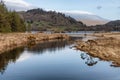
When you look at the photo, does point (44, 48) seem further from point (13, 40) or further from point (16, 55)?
point (16, 55)

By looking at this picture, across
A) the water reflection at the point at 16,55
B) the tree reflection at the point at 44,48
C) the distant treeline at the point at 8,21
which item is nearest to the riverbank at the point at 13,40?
the water reflection at the point at 16,55

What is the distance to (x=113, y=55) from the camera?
5922cm

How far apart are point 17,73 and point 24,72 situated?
4.24ft

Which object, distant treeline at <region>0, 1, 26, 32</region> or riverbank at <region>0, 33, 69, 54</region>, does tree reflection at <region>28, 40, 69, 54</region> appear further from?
distant treeline at <region>0, 1, 26, 32</region>

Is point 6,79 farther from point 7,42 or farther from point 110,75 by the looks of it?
point 7,42

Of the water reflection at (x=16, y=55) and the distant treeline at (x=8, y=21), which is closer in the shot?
the water reflection at (x=16, y=55)

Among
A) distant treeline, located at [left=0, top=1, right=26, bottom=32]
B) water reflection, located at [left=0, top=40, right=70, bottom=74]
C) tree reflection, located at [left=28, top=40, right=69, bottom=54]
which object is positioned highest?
distant treeline, located at [left=0, top=1, right=26, bottom=32]

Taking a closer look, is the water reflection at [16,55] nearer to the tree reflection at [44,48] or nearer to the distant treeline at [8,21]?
the tree reflection at [44,48]

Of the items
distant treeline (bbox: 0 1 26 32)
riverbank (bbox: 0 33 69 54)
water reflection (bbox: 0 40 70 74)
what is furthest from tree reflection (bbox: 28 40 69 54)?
distant treeline (bbox: 0 1 26 32)

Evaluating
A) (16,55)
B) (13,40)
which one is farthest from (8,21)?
(16,55)

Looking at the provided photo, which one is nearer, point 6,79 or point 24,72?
point 6,79

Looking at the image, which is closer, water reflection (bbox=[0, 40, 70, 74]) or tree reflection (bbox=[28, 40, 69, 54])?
water reflection (bbox=[0, 40, 70, 74])

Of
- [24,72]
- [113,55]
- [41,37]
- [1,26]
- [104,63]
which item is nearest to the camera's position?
[24,72]

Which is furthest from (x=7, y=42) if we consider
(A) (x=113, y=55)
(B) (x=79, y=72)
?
(B) (x=79, y=72)
